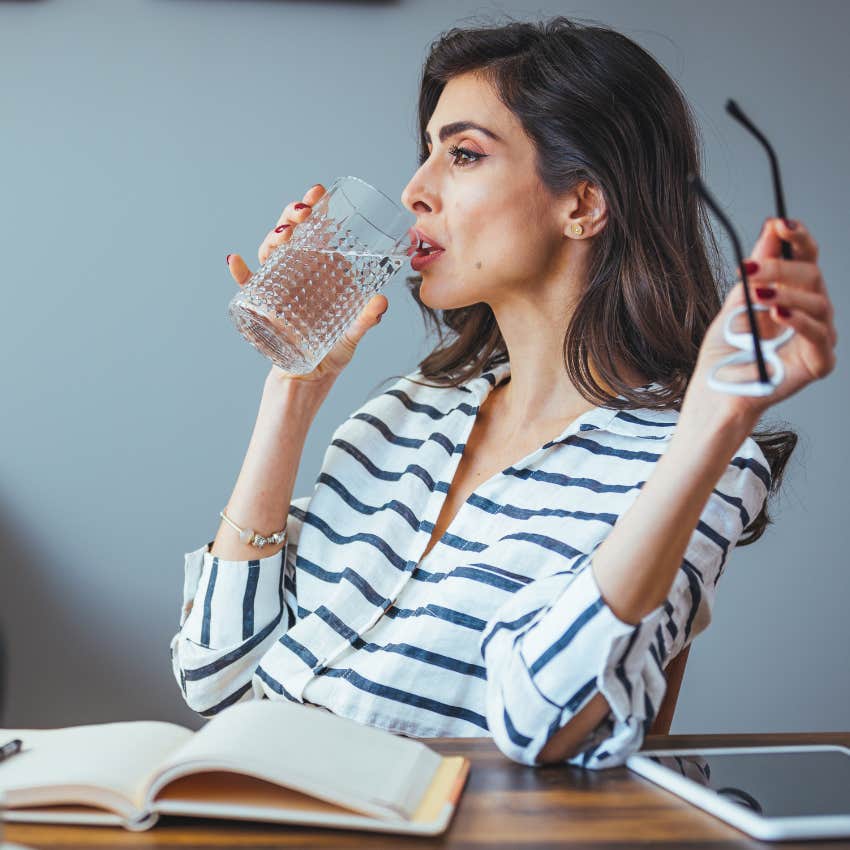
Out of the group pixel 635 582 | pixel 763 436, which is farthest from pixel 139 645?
pixel 635 582

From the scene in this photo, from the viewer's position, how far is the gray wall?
7.11ft

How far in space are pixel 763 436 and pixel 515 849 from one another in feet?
2.72

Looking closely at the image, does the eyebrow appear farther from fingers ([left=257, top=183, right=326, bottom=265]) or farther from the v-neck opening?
the v-neck opening

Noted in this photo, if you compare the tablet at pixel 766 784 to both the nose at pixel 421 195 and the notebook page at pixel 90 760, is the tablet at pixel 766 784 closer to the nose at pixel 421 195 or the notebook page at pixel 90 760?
the notebook page at pixel 90 760

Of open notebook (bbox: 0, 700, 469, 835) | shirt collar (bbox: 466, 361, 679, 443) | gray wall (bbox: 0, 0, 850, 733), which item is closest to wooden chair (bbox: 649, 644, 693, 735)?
shirt collar (bbox: 466, 361, 679, 443)

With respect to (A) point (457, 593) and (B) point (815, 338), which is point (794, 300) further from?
(A) point (457, 593)

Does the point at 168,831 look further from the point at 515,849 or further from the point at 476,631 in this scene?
the point at 476,631

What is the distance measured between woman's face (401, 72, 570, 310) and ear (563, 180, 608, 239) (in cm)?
1

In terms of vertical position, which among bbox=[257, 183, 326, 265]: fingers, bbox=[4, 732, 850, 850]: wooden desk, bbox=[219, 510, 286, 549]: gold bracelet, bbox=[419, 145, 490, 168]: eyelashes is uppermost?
bbox=[419, 145, 490, 168]: eyelashes

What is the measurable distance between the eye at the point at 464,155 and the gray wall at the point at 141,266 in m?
0.87

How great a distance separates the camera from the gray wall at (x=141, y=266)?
2.17 meters

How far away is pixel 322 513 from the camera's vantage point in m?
1.38

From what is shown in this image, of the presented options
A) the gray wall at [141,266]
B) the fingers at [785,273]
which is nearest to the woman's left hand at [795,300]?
the fingers at [785,273]

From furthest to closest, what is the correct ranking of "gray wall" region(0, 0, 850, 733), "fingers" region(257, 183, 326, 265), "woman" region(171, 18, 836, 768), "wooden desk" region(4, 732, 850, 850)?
"gray wall" region(0, 0, 850, 733), "fingers" region(257, 183, 326, 265), "woman" region(171, 18, 836, 768), "wooden desk" region(4, 732, 850, 850)
